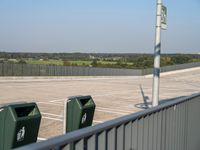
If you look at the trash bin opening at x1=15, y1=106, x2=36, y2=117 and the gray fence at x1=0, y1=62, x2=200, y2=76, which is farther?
the gray fence at x1=0, y1=62, x2=200, y2=76

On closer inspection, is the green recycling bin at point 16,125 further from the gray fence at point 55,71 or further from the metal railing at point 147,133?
the gray fence at point 55,71

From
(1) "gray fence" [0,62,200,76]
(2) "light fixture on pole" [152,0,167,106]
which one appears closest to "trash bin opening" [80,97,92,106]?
(2) "light fixture on pole" [152,0,167,106]

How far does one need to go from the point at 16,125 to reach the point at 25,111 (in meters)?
0.37

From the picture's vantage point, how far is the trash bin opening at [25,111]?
4430 millimetres

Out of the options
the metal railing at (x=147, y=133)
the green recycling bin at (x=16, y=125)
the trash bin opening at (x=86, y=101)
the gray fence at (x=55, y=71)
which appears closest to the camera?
the metal railing at (x=147, y=133)

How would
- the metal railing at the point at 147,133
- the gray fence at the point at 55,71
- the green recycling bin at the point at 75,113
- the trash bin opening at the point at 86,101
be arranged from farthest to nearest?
the gray fence at the point at 55,71 < the trash bin opening at the point at 86,101 < the green recycling bin at the point at 75,113 < the metal railing at the point at 147,133

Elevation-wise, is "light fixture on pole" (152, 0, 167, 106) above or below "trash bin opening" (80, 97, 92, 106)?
above

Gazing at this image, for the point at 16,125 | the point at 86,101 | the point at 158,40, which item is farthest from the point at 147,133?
the point at 158,40

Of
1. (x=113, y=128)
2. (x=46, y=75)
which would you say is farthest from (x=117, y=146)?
(x=46, y=75)

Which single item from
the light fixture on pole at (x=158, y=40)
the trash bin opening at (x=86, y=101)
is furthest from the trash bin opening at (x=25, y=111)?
the light fixture on pole at (x=158, y=40)

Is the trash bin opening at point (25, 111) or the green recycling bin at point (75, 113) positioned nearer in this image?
the trash bin opening at point (25, 111)

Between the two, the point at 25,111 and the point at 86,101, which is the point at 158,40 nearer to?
the point at 86,101

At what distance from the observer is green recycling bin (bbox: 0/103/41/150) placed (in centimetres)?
416

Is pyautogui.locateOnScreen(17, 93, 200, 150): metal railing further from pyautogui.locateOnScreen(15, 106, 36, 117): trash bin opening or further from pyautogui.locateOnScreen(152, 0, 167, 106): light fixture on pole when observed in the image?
pyautogui.locateOnScreen(152, 0, 167, 106): light fixture on pole
